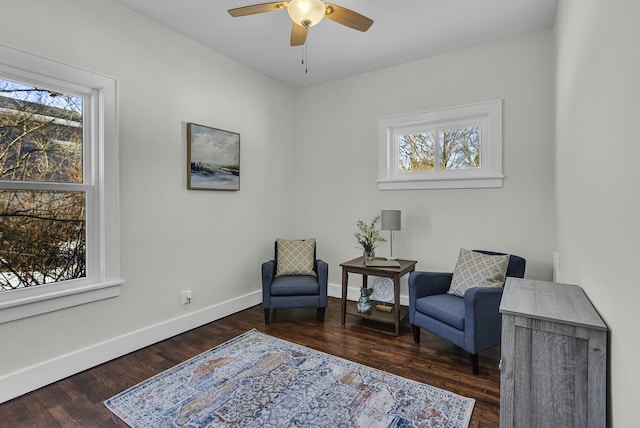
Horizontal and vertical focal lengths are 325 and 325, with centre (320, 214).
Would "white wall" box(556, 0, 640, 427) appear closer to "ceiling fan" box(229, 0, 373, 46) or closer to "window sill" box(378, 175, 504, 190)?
"ceiling fan" box(229, 0, 373, 46)

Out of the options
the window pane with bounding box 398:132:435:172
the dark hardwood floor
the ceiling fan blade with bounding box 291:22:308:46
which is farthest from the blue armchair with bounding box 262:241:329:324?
the ceiling fan blade with bounding box 291:22:308:46

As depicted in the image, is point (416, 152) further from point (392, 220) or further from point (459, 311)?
point (459, 311)

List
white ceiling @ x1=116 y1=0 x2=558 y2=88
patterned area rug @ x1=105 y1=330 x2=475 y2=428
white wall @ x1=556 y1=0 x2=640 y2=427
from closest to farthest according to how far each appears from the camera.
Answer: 1. white wall @ x1=556 y1=0 x2=640 y2=427
2. patterned area rug @ x1=105 y1=330 x2=475 y2=428
3. white ceiling @ x1=116 y1=0 x2=558 y2=88

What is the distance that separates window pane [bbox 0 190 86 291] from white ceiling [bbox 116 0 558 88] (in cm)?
170

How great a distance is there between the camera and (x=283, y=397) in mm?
2119

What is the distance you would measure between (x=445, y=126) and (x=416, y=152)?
0.42 metres

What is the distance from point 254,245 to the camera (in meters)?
4.02

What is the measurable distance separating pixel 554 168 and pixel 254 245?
3241 mm

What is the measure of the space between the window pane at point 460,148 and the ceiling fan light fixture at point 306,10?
2.08m

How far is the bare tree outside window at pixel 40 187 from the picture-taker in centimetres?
217

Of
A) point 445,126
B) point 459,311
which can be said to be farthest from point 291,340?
point 445,126

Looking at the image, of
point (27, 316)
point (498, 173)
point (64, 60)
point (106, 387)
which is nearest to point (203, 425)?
point (106, 387)

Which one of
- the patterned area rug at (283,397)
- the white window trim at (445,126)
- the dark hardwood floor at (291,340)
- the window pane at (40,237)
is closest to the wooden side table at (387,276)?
the dark hardwood floor at (291,340)

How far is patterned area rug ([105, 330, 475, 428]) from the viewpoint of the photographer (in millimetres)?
1900
